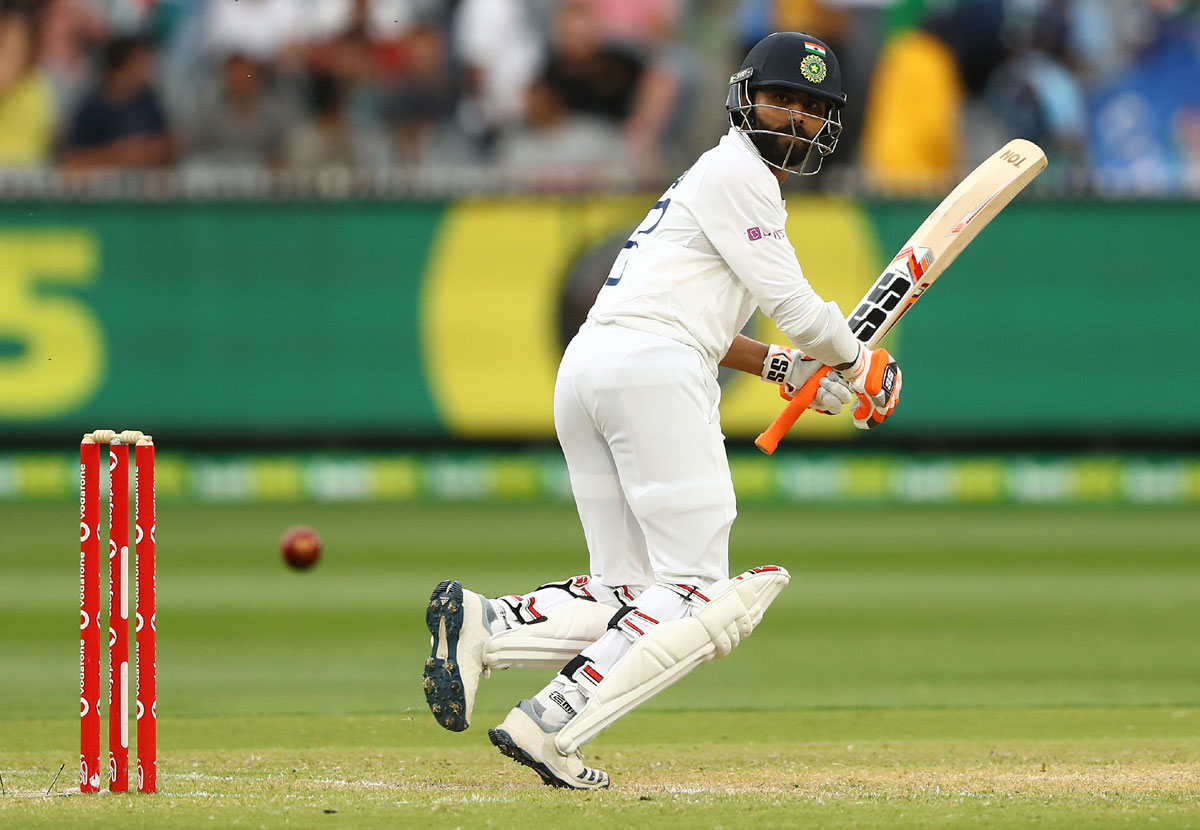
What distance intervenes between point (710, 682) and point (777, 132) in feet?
8.89

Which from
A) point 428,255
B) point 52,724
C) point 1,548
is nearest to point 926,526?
point 428,255

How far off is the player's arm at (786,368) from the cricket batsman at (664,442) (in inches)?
3.1

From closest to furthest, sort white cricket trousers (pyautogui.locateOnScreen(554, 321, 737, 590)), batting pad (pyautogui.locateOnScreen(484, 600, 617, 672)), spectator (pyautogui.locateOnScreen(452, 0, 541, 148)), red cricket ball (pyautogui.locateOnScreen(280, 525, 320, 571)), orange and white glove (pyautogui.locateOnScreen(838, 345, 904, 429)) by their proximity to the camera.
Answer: white cricket trousers (pyautogui.locateOnScreen(554, 321, 737, 590))
batting pad (pyautogui.locateOnScreen(484, 600, 617, 672))
orange and white glove (pyautogui.locateOnScreen(838, 345, 904, 429))
red cricket ball (pyautogui.locateOnScreen(280, 525, 320, 571))
spectator (pyautogui.locateOnScreen(452, 0, 541, 148))

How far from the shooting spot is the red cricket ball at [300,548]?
329 inches

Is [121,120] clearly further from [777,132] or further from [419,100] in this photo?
[777,132]

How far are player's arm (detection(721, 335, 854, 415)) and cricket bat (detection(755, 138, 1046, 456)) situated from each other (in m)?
0.02

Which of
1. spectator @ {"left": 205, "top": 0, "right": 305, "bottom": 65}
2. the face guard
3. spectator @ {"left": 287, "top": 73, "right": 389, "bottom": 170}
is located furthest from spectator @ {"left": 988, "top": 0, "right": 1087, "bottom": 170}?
the face guard

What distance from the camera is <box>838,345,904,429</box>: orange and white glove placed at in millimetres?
4723

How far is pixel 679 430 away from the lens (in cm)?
443

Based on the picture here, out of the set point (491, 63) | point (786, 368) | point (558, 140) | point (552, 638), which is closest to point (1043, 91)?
point (558, 140)

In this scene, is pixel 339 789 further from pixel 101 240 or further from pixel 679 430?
pixel 101 240

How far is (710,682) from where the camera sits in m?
6.89

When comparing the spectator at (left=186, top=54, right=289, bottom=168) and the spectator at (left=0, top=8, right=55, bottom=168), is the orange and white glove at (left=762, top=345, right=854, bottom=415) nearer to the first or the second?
the spectator at (left=186, top=54, right=289, bottom=168)

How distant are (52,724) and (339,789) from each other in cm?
168
